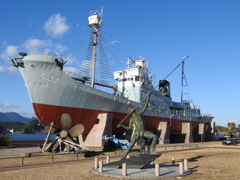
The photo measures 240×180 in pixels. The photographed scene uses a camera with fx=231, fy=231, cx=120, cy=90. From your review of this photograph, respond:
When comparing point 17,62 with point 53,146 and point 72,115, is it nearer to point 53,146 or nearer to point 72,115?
point 72,115

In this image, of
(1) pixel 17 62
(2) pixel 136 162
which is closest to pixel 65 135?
(2) pixel 136 162

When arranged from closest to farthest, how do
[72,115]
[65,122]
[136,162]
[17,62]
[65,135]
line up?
[136,162] → [65,135] → [65,122] → [17,62] → [72,115]

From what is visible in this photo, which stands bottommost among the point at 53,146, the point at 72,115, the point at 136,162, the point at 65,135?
the point at 53,146

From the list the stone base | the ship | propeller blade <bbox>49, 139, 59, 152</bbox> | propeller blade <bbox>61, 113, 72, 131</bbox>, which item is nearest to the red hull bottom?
the ship

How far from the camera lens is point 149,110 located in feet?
155

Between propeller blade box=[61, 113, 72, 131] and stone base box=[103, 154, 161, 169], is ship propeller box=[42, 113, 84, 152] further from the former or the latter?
stone base box=[103, 154, 161, 169]

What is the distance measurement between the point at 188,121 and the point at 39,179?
54013 mm

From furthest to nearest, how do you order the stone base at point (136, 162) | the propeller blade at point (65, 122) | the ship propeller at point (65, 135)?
the propeller blade at point (65, 122) → the ship propeller at point (65, 135) → the stone base at point (136, 162)

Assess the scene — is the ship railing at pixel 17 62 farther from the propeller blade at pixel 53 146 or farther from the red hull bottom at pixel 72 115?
the propeller blade at pixel 53 146

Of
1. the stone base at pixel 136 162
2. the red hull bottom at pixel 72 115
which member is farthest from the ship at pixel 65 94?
the stone base at pixel 136 162

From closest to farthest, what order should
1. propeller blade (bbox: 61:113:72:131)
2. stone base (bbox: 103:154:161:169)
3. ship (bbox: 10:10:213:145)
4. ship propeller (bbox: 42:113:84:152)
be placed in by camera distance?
stone base (bbox: 103:154:161:169) < ship propeller (bbox: 42:113:84:152) < propeller blade (bbox: 61:113:72:131) < ship (bbox: 10:10:213:145)

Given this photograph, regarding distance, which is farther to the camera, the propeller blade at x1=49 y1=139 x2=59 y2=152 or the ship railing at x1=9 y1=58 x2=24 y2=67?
the ship railing at x1=9 y1=58 x2=24 y2=67

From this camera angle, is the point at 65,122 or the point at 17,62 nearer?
the point at 65,122

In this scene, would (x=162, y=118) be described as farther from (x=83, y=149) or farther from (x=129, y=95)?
(x=83, y=149)
